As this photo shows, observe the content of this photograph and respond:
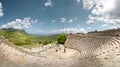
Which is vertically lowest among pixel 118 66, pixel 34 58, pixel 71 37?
pixel 118 66

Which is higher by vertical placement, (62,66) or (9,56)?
(9,56)

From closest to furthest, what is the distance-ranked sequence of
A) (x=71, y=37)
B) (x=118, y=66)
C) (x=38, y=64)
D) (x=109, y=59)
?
1. (x=118, y=66)
2. (x=38, y=64)
3. (x=109, y=59)
4. (x=71, y=37)

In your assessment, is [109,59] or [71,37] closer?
[109,59]

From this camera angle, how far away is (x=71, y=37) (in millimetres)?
76062

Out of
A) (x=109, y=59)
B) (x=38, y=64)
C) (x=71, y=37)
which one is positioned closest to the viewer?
(x=38, y=64)

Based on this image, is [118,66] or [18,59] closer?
[118,66]

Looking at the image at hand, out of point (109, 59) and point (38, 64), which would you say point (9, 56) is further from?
point (109, 59)

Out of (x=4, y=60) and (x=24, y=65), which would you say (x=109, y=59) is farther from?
(x=4, y=60)

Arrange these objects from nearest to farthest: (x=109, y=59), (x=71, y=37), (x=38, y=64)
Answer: (x=38, y=64)
(x=109, y=59)
(x=71, y=37)

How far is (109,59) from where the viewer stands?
25.4 metres

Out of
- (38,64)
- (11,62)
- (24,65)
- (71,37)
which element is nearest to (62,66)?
(38,64)

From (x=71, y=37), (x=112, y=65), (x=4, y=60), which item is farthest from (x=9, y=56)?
(x=71, y=37)

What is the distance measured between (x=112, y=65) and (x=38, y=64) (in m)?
9.14

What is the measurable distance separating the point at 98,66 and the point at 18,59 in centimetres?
1021
